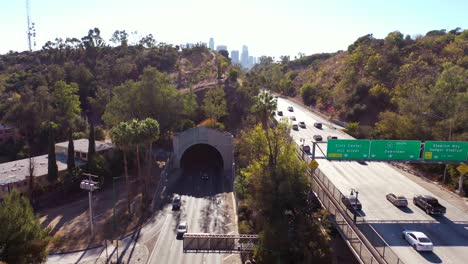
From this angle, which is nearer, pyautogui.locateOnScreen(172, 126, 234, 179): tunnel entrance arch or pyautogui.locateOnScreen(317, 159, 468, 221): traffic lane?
pyautogui.locateOnScreen(317, 159, 468, 221): traffic lane

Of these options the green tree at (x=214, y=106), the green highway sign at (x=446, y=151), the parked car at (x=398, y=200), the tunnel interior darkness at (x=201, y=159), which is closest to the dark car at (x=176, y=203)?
the tunnel interior darkness at (x=201, y=159)

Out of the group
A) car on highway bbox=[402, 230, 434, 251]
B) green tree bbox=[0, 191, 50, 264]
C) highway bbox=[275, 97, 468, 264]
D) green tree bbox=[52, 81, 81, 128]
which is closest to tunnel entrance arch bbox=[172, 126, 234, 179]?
highway bbox=[275, 97, 468, 264]

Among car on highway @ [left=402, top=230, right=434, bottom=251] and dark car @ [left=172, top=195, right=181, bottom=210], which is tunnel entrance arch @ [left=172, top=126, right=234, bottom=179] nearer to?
dark car @ [left=172, top=195, right=181, bottom=210]

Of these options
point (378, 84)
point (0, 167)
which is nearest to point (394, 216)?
point (0, 167)

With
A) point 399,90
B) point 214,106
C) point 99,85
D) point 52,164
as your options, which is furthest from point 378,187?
point 99,85

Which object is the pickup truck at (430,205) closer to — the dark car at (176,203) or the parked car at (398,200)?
the parked car at (398,200)

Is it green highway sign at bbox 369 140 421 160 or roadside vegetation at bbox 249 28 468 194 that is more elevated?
roadside vegetation at bbox 249 28 468 194

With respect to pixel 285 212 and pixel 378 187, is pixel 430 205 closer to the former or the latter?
pixel 378 187
